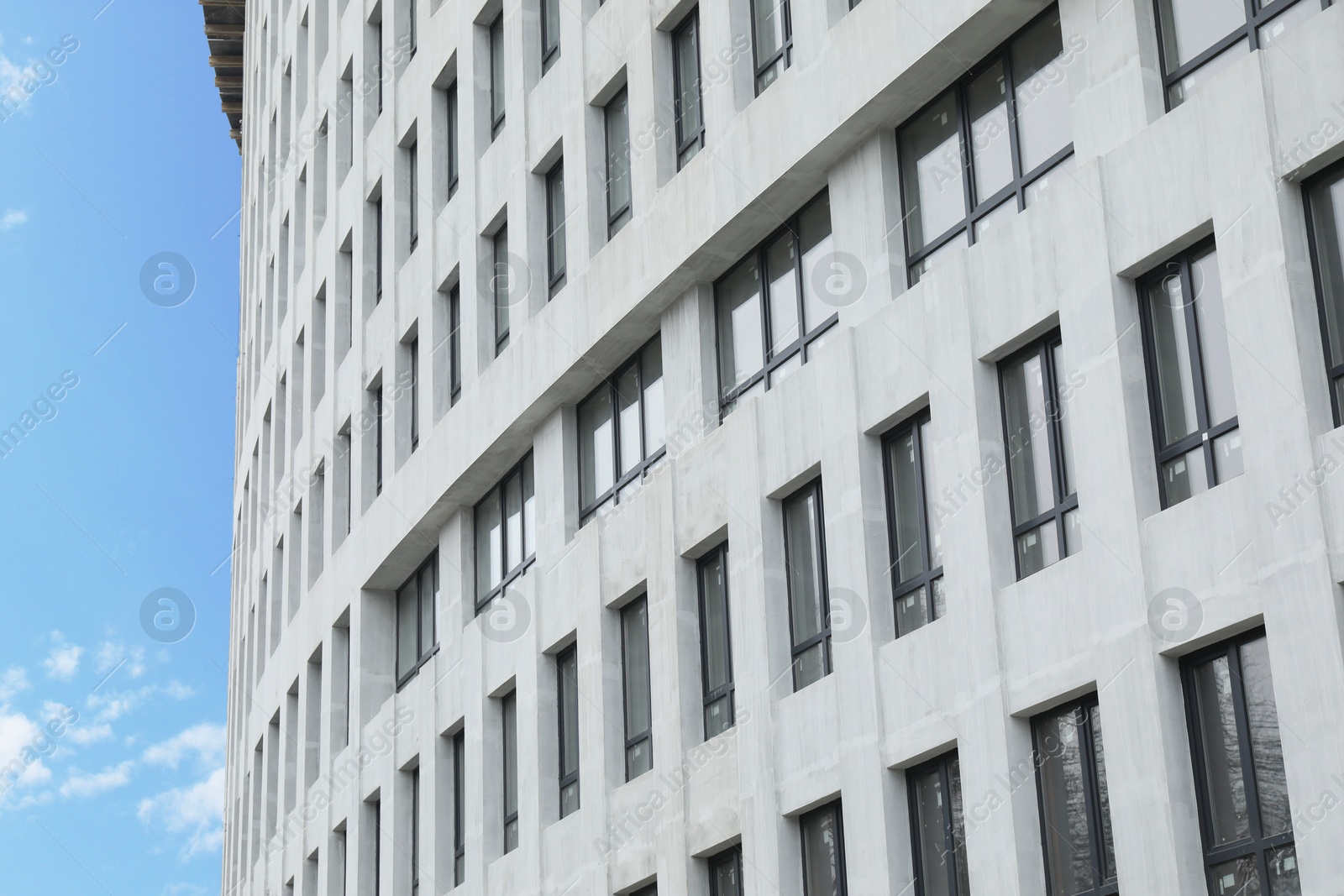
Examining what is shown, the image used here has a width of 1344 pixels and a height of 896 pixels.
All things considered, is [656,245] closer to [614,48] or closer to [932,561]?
[614,48]

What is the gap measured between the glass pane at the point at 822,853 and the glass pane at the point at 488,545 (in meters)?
11.1

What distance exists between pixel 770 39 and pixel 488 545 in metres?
11.4

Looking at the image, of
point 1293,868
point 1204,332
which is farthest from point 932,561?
point 1293,868

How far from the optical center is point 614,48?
28.0 metres

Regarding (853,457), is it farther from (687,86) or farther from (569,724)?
(569,724)

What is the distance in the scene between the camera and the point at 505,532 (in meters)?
30.7

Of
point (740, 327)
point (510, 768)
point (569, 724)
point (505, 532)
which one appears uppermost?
point (740, 327)

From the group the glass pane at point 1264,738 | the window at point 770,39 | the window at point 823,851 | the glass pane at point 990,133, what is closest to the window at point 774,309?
the window at point 770,39

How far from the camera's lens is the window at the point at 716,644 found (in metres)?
23.1

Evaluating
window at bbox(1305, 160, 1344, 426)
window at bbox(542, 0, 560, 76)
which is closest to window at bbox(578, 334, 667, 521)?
window at bbox(542, 0, 560, 76)

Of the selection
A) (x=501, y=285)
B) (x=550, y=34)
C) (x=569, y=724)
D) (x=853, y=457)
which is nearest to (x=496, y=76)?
(x=550, y=34)

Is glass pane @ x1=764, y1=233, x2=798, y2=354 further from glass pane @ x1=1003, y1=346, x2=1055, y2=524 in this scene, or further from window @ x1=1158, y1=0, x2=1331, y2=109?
window @ x1=1158, y1=0, x2=1331, y2=109

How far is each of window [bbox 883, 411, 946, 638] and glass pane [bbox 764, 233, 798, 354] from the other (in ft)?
10.7

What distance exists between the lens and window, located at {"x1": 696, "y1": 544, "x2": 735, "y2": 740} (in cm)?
2311
